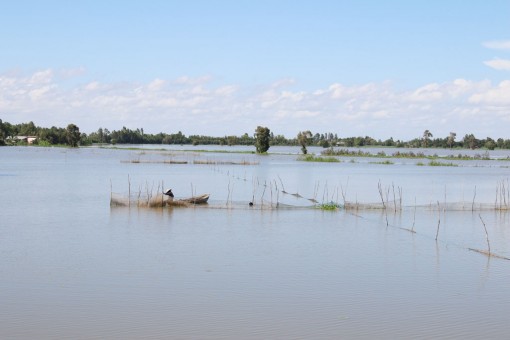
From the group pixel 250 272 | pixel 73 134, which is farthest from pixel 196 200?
pixel 73 134

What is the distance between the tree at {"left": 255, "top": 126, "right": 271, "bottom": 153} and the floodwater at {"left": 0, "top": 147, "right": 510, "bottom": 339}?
56119mm

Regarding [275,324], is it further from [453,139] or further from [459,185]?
[453,139]

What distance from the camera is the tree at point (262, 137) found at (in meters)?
76.1

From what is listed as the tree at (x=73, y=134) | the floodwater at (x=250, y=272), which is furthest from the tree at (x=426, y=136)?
the floodwater at (x=250, y=272)

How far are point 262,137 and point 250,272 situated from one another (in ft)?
221

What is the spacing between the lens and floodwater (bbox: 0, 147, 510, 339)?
7551 millimetres

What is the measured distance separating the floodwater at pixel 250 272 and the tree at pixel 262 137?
184ft

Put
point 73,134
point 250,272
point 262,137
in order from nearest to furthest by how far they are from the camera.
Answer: point 250,272 → point 262,137 → point 73,134

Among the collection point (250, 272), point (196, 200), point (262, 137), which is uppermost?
point (262, 137)

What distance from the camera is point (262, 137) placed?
255 feet

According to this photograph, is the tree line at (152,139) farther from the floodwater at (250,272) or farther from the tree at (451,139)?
the floodwater at (250,272)

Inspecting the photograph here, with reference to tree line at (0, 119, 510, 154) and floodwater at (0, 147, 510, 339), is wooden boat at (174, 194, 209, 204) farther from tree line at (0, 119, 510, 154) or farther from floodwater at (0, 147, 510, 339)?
tree line at (0, 119, 510, 154)

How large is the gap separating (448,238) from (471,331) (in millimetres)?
7727

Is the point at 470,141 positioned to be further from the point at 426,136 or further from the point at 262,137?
the point at 262,137
